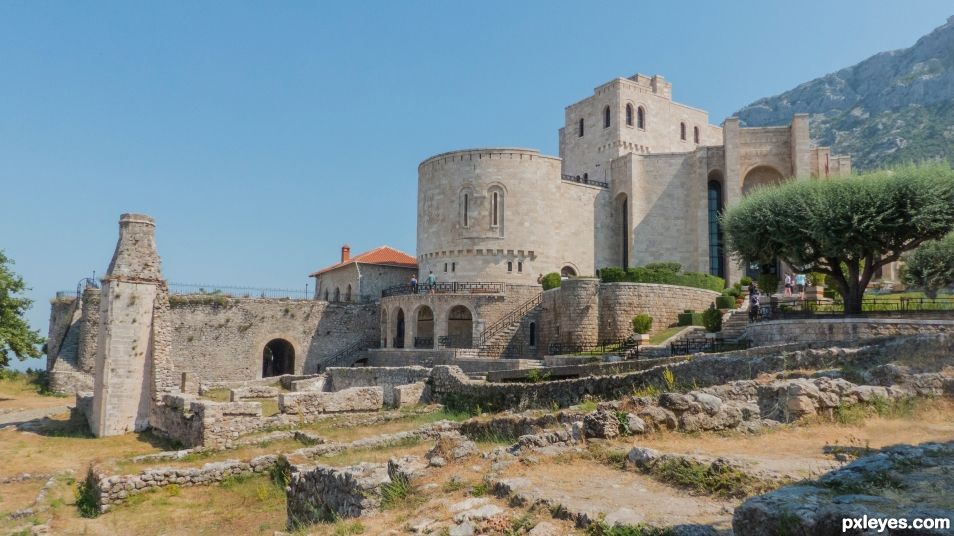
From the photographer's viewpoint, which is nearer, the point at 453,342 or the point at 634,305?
the point at 634,305

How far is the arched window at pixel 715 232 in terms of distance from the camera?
41.6 m

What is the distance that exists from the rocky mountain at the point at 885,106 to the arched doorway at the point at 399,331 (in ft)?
279

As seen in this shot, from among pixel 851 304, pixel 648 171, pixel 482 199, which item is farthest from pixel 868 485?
pixel 648 171

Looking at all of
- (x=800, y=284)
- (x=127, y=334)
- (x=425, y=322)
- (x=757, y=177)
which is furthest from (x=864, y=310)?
(x=425, y=322)

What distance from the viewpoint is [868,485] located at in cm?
550

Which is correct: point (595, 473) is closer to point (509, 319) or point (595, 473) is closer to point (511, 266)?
point (509, 319)

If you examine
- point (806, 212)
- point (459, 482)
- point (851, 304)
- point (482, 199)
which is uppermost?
point (482, 199)

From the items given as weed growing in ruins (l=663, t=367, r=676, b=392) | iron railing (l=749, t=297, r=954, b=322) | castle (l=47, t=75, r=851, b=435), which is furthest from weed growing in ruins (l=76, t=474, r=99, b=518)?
iron railing (l=749, t=297, r=954, b=322)

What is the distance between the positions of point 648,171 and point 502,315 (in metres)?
15.4

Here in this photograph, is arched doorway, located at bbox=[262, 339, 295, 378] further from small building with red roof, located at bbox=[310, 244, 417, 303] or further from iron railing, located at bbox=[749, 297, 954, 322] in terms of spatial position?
iron railing, located at bbox=[749, 297, 954, 322]

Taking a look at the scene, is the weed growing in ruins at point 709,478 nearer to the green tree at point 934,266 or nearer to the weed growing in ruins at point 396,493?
the weed growing in ruins at point 396,493

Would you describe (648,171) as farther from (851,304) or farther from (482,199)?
(851,304)

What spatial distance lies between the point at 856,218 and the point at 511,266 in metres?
21.2

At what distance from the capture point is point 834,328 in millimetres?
18828
